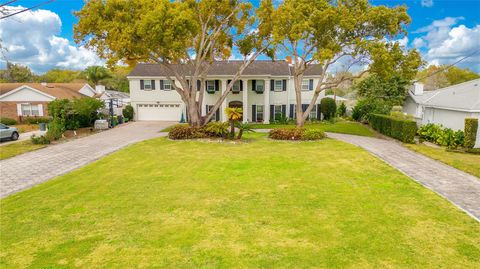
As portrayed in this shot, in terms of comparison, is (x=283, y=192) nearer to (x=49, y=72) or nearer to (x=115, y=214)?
(x=115, y=214)

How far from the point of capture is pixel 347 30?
2077 centimetres

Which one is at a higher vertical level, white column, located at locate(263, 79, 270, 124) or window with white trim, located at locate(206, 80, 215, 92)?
window with white trim, located at locate(206, 80, 215, 92)

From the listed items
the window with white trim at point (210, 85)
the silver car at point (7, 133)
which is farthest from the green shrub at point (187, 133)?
the silver car at point (7, 133)

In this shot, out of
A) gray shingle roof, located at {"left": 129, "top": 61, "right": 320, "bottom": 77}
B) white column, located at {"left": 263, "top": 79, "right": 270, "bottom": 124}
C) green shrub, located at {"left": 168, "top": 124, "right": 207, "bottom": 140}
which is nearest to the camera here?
green shrub, located at {"left": 168, "top": 124, "right": 207, "bottom": 140}

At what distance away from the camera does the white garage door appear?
3503 cm

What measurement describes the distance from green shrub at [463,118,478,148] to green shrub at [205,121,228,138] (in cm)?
1488

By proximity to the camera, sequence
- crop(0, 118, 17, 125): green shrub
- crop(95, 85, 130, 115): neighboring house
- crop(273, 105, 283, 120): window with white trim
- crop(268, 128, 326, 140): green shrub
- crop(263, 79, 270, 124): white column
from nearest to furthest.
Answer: crop(268, 128, 326, 140): green shrub → crop(0, 118, 17, 125): green shrub → crop(263, 79, 270, 124): white column → crop(273, 105, 283, 120): window with white trim → crop(95, 85, 130, 115): neighboring house

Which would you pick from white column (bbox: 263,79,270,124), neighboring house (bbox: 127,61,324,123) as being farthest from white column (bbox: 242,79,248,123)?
white column (bbox: 263,79,270,124)

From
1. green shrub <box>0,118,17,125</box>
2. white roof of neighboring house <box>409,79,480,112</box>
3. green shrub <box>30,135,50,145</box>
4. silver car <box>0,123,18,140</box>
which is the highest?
white roof of neighboring house <box>409,79,480,112</box>

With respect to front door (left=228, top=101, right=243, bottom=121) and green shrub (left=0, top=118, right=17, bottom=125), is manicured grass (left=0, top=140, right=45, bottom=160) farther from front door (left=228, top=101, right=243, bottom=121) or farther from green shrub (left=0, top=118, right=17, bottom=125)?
front door (left=228, top=101, right=243, bottom=121)

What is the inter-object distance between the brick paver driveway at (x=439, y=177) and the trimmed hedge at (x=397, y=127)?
3350 millimetres

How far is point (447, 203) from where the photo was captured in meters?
8.98

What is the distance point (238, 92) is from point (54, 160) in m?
20.2

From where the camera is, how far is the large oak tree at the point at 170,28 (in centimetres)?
1903
